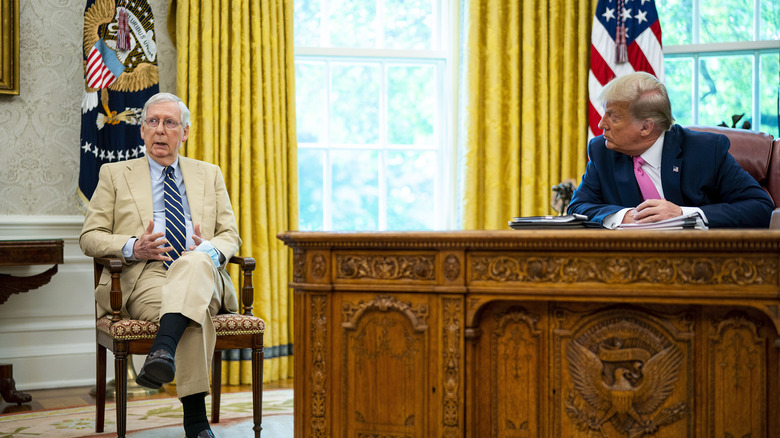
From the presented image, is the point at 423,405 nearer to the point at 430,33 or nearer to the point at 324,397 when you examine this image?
the point at 324,397

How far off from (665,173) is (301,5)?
2717mm

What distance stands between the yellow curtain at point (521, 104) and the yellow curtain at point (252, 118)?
1.07 m

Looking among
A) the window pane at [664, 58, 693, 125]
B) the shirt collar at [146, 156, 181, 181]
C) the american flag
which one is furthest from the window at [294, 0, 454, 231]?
the shirt collar at [146, 156, 181, 181]

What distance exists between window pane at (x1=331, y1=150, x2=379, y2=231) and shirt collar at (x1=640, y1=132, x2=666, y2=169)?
2.26 metres

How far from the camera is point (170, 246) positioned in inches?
110

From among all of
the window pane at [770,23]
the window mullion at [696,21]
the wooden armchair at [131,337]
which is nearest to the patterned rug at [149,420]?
the wooden armchair at [131,337]

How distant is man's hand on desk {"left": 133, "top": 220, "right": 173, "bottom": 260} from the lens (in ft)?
8.77

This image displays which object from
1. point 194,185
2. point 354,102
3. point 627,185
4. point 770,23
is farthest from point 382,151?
point 770,23

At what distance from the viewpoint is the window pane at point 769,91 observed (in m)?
4.47

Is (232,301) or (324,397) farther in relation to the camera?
(232,301)

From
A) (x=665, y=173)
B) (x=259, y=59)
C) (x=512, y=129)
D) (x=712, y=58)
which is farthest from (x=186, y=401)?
(x=712, y=58)

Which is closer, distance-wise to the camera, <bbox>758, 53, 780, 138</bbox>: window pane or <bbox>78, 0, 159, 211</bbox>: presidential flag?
<bbox>78, 0, 159, 211</bbox>: presidential flag

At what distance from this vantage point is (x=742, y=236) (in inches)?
68.1

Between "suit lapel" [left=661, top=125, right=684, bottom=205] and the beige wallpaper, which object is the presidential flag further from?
"suit lapel" [left=661, top=125, right=684, bottom=205]
